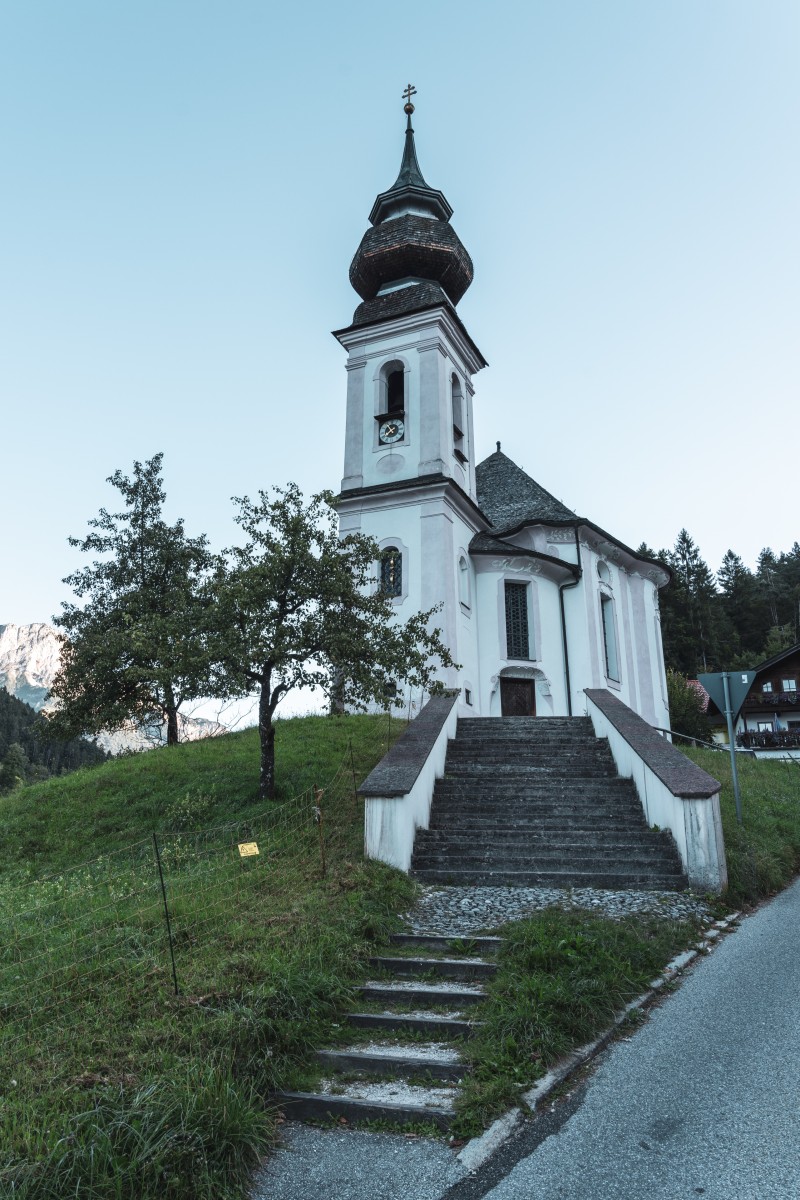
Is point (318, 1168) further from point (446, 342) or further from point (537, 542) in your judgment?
point (446, 342)

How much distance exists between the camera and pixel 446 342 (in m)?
25.7

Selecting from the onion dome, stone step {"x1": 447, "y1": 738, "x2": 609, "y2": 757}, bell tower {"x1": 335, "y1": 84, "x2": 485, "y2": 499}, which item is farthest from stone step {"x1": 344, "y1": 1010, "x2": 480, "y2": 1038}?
the onion dome

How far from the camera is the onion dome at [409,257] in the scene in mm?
26672

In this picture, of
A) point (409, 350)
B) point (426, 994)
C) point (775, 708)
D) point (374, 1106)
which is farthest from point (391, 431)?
point (775, 708)

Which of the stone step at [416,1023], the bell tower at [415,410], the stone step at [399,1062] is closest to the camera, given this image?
the stone step at [399,1062]

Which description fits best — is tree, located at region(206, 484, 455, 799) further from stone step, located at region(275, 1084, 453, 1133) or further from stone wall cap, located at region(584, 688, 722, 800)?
stone step, located at region(275, 1084, 453, 1133)

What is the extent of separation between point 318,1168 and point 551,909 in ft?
13.1

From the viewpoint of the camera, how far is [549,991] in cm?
560

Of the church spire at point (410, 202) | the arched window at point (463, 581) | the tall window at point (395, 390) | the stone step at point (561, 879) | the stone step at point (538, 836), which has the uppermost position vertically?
the church spire at point (410, 202)

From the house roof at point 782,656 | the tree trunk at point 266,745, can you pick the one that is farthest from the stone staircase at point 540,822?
the house roof at point 782,656

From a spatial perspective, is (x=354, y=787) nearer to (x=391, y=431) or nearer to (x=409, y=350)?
(x=391, y=431)

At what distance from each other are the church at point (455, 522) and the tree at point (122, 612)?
565 cm

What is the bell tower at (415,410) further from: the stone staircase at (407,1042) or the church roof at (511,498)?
the stone staircase at (407,1042)

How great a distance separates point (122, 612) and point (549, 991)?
20.2m
